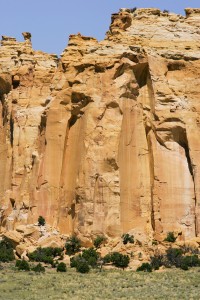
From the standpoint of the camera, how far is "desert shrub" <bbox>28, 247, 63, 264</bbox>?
3444cm

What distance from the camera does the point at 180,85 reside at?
43656mm

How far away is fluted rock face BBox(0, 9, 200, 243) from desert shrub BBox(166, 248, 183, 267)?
439cm

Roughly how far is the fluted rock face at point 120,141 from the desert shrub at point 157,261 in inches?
205

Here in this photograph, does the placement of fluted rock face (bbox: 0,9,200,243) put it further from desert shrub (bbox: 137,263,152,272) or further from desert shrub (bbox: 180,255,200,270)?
desert shrub (bbox: 137,263,152,272)

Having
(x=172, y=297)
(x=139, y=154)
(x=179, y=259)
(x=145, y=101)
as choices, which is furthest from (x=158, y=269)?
(x=145, y=101)

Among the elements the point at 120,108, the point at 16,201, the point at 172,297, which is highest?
the point at 120,108

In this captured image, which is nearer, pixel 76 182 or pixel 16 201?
pixel 76 182

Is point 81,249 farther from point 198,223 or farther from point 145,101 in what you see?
point 145,101

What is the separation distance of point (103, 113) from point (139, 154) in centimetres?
388

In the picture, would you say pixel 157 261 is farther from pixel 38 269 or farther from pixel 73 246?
pixel 38 269

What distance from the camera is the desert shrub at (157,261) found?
1295 inches

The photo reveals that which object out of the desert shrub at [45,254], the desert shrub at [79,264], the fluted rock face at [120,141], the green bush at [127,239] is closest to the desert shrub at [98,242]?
the fluted rock face at [120,141]

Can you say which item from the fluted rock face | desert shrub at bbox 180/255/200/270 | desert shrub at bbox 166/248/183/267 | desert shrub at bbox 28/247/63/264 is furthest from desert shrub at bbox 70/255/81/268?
desert shrub at bbox 180/255/200/270

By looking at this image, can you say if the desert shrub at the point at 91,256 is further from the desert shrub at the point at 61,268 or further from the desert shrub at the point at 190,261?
the desert shrub at the point at 190,261
